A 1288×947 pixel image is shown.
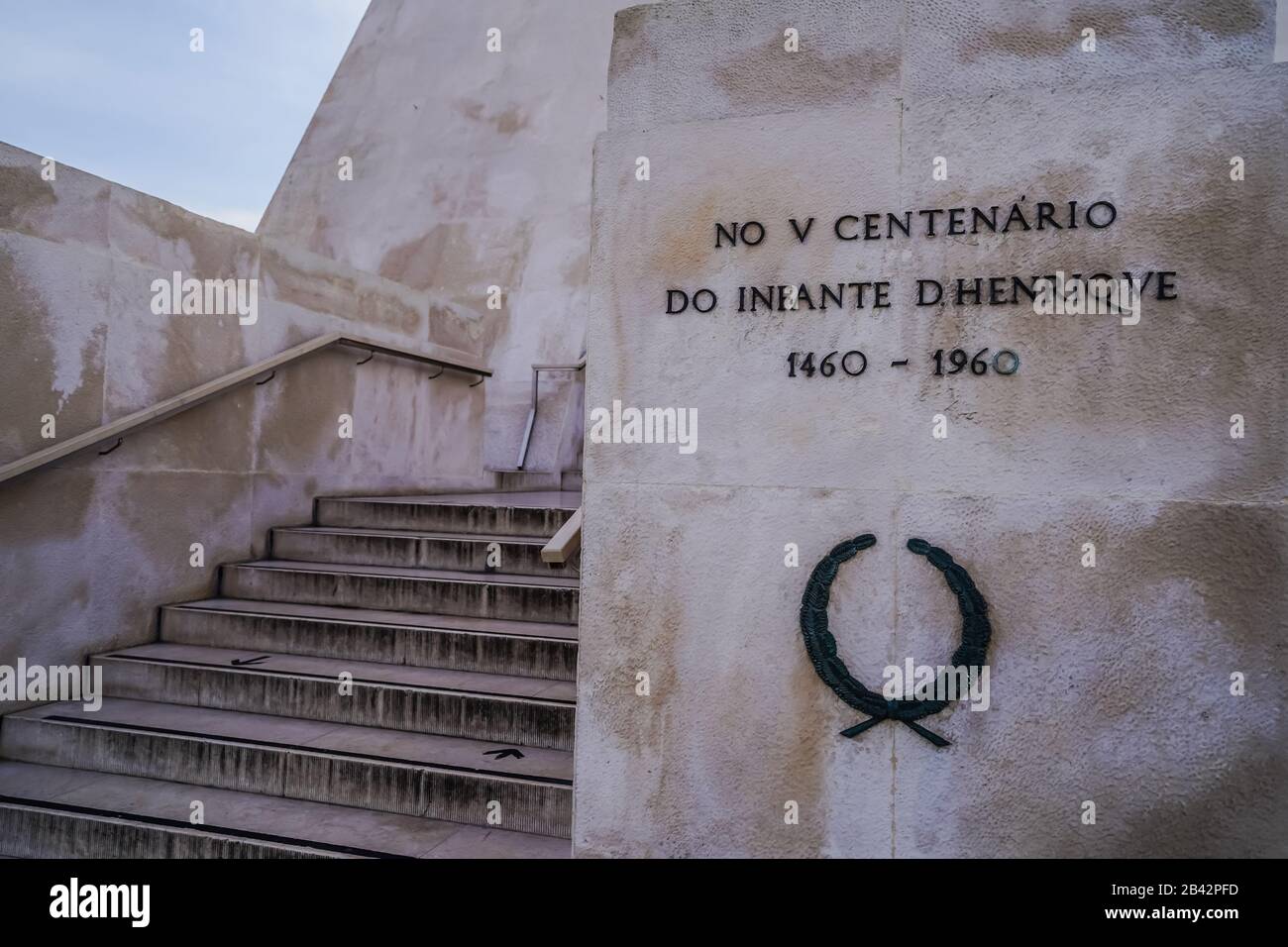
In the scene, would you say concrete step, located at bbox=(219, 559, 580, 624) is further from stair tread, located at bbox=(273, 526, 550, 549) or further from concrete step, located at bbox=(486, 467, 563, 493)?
concrete step, located at bbox=(486, 467, 563, 493)

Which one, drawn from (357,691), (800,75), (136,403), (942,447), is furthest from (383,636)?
(800,75)

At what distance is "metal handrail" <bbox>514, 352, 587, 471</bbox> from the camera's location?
337 inches

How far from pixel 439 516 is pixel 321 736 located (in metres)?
2.12

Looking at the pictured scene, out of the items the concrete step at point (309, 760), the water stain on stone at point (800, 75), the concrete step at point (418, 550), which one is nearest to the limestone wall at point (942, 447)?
the water stain on stone at point (800, 75)

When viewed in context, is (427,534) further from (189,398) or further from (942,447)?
(942,447)

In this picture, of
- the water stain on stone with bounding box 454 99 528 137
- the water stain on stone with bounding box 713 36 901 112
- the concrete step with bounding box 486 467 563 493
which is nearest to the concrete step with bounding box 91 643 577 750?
the water stain on stone with bounding box 713 36 901 112

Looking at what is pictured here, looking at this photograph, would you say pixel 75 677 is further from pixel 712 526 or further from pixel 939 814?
pixel 939 814

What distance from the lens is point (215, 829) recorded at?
3.04 m

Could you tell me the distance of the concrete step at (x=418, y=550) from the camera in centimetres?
493

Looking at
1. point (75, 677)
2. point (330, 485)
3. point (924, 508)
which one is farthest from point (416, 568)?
point (924, 508)

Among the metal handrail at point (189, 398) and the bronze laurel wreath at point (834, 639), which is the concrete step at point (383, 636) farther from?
the bronze laurel wreath at point (834, 639)

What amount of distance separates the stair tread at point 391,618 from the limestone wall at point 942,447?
158 centimetres

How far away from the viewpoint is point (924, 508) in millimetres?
2418
